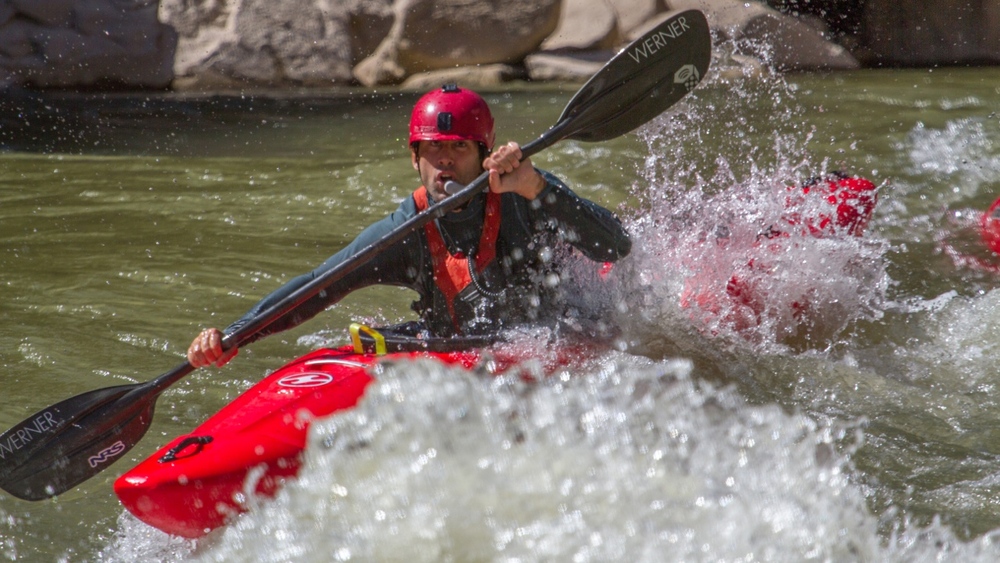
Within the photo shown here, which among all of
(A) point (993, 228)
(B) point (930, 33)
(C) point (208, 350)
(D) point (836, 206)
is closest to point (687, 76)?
(D) point (836, 206)

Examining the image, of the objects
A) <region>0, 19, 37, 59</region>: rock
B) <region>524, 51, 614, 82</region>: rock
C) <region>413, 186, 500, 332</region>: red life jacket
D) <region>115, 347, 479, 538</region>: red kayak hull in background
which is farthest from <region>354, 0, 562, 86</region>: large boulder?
<region>115, 347, 479, 538</region>: red kayak hull in background

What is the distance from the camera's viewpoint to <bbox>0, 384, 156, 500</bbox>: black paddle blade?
289 cm

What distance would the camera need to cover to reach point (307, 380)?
9.17 ft

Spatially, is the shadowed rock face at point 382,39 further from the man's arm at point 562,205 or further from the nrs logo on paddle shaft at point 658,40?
the man's arm at point 562,205

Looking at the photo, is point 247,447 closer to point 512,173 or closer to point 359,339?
point 359,339

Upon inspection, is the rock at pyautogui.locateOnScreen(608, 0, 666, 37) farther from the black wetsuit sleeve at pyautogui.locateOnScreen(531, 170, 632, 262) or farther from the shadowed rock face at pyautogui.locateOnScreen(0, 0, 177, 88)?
the black wetsuit sleeve at pyautogui.locateOnScreen(531, 170, 632, 262)

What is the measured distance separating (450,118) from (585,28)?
657cm

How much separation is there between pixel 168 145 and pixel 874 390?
5.54 metres

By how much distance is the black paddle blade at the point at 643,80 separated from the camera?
345cm

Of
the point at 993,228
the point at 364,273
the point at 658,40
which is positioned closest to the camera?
the point at 364,273

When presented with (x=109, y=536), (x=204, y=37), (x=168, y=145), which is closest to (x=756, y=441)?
(x=109, y=536)

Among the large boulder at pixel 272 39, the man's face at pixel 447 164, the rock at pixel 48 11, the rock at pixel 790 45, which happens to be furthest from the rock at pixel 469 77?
the man's face at pixel 447 164

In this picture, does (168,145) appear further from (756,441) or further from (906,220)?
(756,441)

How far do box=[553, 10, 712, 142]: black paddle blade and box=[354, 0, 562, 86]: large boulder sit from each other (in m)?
5.85
